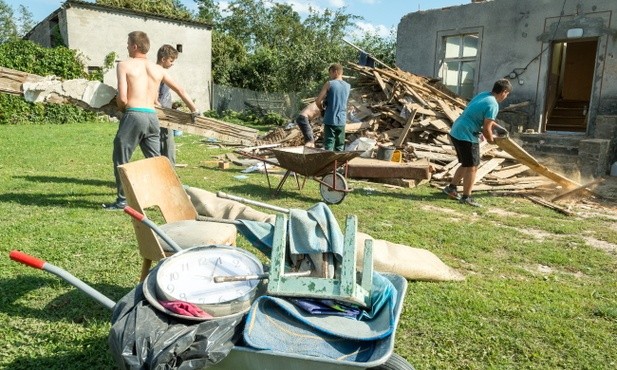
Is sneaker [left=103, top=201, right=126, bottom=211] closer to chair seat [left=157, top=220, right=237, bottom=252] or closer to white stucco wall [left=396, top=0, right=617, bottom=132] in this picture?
chair seat [left=157, top=220, right=237, bottom=252]

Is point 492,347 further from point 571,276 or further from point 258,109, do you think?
point 258,109

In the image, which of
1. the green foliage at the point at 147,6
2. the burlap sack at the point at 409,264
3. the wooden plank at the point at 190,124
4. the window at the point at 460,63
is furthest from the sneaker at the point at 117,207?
the green foliage at the point at 147,6

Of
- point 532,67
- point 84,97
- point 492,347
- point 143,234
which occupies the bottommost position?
point 492,347

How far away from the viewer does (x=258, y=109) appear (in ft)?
80.9

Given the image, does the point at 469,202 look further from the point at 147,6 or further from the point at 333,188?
the point at 147,6

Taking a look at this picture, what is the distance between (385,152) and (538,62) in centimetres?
553

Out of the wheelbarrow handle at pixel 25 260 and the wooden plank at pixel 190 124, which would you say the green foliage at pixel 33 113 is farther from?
the wheelbarrow handle at pixel 25 260

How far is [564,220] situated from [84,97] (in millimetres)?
6744

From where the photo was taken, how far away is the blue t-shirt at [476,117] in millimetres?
6867

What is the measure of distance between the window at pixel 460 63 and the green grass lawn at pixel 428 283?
277 inches

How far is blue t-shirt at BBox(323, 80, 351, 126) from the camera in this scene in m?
8.01

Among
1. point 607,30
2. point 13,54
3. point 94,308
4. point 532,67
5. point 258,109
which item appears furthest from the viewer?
point 258,109

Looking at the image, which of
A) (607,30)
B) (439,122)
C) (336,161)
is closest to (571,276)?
(336,161)

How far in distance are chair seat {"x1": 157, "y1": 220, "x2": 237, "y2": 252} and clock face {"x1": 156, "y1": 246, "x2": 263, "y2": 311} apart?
680 mm
